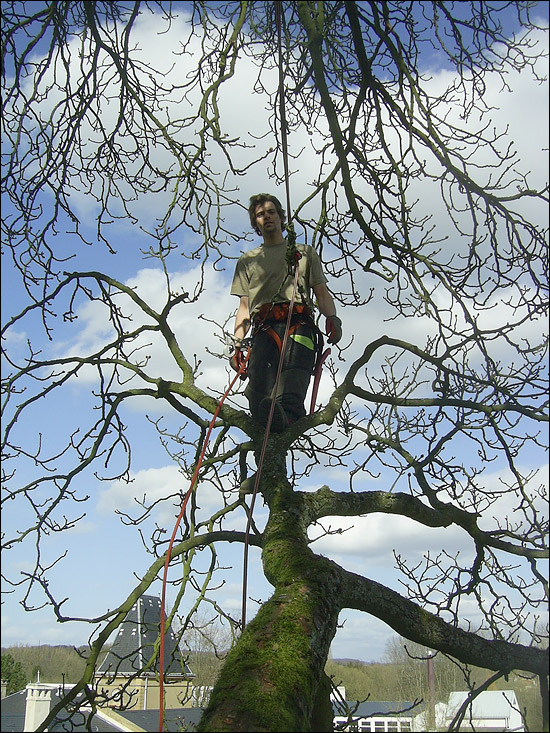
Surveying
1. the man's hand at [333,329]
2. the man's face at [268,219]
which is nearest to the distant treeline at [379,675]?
the man's hand at [333,329]

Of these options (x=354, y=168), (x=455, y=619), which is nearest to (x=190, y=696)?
(x=455, y=619)

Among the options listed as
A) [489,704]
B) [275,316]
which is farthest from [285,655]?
[275,316]

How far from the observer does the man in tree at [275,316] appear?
3.44 m

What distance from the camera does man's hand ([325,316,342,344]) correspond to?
3643mm

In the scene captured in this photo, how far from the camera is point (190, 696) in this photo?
328cm

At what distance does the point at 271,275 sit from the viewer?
3.61 metres

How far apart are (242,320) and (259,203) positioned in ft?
1.99

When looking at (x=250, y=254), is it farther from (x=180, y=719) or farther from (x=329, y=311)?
(x=180, y=719)

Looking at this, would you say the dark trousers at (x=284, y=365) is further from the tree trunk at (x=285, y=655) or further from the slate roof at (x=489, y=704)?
the slate roof at (x=489, y=704)

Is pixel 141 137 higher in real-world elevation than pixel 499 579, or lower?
higher

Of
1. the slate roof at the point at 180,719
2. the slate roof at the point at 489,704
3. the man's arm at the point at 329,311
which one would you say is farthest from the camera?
the man's arm at the point at 329,311

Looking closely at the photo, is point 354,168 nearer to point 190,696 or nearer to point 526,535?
point 526,535

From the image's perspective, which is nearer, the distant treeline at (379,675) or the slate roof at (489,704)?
the slate roof at (489,704)

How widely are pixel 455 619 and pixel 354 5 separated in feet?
8.68
